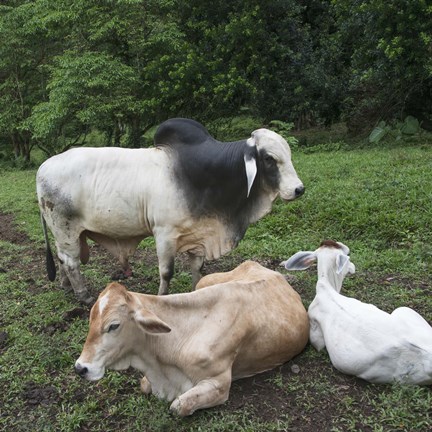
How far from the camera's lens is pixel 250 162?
12.3 ft

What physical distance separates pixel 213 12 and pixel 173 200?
9.93 m

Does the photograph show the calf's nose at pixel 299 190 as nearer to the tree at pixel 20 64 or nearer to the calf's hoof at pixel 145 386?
the calf's hoof at pixel 145 386

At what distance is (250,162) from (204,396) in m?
1.66

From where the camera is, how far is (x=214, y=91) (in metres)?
12.0

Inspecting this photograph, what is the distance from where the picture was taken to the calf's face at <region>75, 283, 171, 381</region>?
274cm

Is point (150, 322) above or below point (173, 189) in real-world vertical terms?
below

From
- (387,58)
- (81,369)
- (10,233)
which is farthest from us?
(387,58)

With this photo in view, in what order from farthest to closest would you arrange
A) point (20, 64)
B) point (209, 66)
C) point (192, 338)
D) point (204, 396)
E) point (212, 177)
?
point (20, 64) → point (209, 66) → point (212, 177) → point (192, 338) → point (204, 396)

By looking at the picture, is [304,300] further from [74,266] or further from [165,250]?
[74,266]

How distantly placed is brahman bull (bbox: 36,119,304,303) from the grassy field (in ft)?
2.51

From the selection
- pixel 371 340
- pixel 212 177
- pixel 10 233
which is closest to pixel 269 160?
pixel 212 177

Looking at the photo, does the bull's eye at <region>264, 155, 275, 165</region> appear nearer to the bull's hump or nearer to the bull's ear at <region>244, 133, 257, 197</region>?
the bull's ear at <region>244, 133, 257, 197</region>

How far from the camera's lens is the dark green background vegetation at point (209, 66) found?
1133 centimetres

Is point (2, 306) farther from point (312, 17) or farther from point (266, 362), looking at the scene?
point (312, 17)
